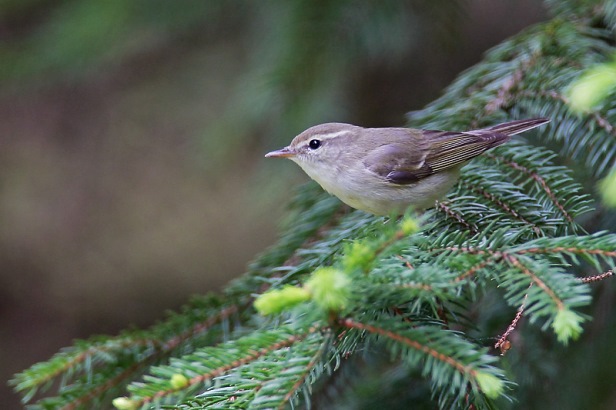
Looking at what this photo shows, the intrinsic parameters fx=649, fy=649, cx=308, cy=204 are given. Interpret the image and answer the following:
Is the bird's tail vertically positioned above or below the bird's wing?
below

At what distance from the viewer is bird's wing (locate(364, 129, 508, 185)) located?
248 centimetres

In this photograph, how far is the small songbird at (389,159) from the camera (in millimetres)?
2459

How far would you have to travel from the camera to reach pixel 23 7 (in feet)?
12.5

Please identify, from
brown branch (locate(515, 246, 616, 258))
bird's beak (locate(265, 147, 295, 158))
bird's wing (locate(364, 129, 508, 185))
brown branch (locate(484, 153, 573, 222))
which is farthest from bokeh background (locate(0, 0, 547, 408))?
brown branch (locate(515, 246, 616, 258))

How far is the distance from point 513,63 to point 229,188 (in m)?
3.57

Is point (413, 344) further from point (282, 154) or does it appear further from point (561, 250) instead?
point (282, 154)

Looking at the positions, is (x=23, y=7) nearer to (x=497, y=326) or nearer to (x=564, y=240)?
(x=497, y=326)

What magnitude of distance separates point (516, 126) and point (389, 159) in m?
0.57

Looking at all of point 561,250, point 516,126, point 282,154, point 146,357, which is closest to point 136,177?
point 282,154

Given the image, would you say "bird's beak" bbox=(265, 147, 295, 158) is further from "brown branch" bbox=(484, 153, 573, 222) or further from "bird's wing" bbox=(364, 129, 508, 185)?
"brown branch" bbox=(484, 153, 573, 222)

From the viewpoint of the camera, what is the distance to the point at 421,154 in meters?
2.74

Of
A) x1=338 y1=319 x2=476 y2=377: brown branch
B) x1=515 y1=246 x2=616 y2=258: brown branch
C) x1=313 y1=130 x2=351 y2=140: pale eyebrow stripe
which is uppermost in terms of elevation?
x1=313 y1=130 x2=351 y2=140: pale eyebrow stripe

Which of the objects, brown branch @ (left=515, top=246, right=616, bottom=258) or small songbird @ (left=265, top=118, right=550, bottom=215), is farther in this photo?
small songbird @ (left=265, top=118, right=550, bottom=215)

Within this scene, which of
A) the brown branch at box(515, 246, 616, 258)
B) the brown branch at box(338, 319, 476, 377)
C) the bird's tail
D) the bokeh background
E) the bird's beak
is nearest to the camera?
the brown branch at box(338, 319, 476, 377)
